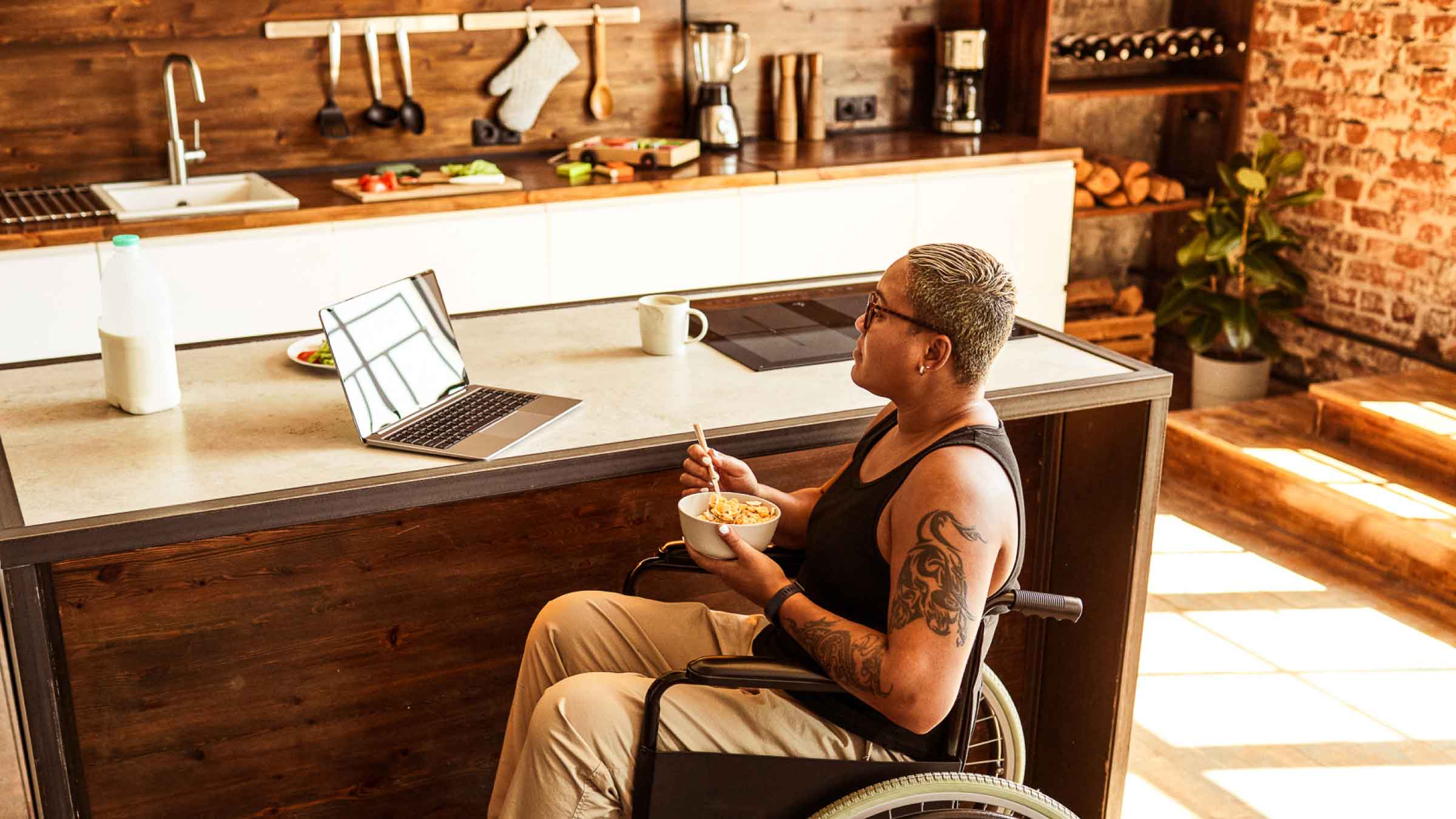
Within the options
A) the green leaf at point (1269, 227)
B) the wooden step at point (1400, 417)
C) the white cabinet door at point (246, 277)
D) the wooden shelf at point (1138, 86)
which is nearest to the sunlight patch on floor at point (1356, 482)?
the wooden step at point (1400, 417)

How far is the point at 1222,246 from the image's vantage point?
180 inches

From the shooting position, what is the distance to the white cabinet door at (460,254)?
3.71m

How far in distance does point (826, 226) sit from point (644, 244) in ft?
2.03

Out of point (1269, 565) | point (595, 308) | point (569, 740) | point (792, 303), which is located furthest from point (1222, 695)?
point (569, 740)

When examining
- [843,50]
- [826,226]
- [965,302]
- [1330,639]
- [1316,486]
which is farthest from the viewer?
[843,50]

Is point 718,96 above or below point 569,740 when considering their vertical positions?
above

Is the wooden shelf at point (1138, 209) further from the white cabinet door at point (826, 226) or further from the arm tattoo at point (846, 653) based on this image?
the arm tattoo at point (846, 653)

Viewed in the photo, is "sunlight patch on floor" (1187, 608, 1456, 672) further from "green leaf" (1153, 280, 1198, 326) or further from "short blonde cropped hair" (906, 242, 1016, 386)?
"short blonde cropped hair" (906, 242, 1016, 386)

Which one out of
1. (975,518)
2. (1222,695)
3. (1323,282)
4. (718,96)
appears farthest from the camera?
(1323,282)

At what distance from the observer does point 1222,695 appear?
10.2 feet

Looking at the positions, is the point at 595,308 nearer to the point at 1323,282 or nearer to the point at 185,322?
the point at 185,322

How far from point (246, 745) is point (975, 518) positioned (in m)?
1.16

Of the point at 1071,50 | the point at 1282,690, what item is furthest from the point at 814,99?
the point at 1282,690

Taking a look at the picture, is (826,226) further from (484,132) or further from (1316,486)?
(1316,486)
